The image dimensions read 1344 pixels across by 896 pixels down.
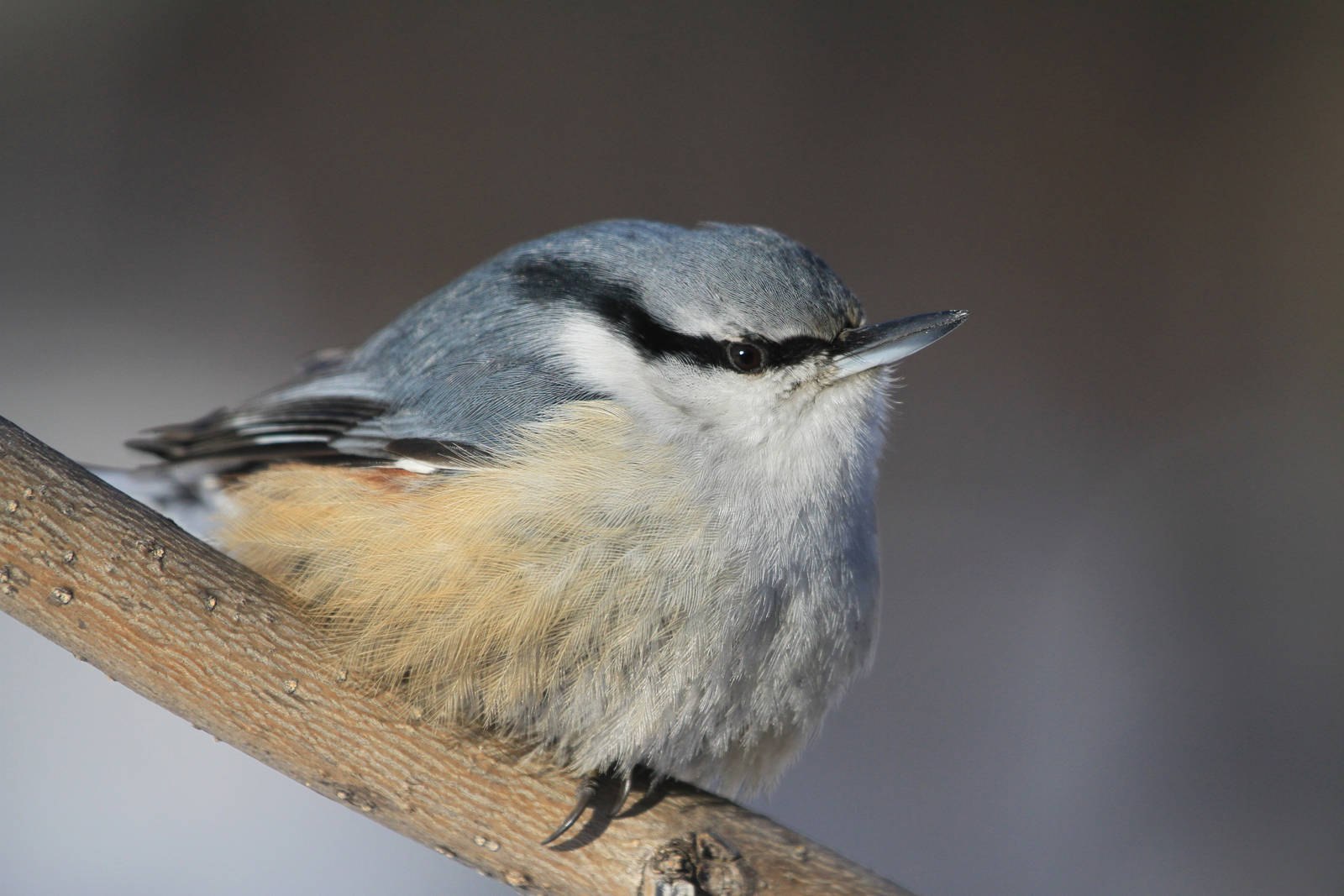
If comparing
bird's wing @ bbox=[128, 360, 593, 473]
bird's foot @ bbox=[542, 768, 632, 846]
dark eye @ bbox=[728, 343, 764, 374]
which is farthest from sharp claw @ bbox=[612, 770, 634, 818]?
dark eye @ bbox=[728, 343, 764, 374]

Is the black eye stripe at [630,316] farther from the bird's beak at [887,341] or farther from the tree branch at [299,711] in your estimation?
the tree branch at [299,711]

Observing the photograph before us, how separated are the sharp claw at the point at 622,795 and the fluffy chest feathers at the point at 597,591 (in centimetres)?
3

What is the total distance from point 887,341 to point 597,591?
603mm

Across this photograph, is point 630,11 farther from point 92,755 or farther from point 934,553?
point 92,755

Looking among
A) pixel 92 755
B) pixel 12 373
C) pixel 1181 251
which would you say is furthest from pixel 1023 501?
pixel 12 373

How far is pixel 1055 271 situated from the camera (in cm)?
420

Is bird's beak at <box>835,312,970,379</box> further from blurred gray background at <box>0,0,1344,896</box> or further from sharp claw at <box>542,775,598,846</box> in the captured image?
blurred gray background at <box>0,0,1344,896</box>

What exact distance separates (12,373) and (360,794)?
2753mm

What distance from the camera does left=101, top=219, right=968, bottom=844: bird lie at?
1670 mm

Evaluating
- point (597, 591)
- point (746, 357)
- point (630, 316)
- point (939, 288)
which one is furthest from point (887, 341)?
point (939, 288)

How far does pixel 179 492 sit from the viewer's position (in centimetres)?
227

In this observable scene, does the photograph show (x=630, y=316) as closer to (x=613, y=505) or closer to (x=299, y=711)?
(x=613, y=505)

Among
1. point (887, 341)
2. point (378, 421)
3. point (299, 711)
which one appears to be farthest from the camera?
point (378, 421)

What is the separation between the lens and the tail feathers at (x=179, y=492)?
2139 millimetres
